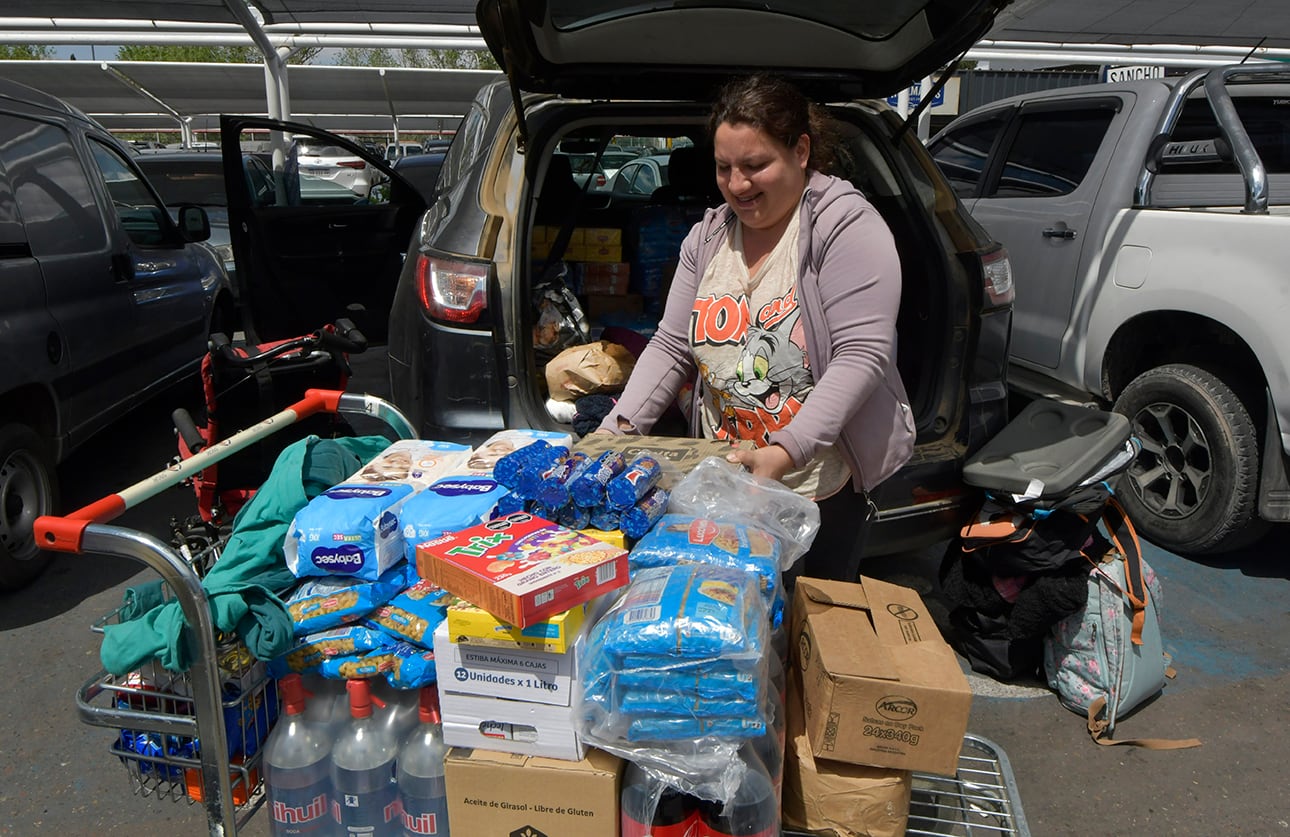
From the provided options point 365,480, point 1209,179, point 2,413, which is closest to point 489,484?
point 365,480

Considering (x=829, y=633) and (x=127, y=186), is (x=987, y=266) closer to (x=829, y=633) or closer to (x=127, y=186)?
(x=829, y=633)

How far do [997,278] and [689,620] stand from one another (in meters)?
2.17

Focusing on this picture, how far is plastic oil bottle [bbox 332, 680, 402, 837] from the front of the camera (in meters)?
1.61

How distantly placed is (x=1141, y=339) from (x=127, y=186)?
18.5ft

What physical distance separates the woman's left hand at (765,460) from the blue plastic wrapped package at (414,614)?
702 mm

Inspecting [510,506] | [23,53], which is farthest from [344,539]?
[23,53]

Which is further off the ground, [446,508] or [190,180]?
[190,180]

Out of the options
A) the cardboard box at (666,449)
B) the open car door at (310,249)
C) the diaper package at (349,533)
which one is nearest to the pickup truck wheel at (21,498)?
the open car door at (310,249)

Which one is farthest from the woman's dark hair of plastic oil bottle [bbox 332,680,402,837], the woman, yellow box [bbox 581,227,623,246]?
yellow box [bbox 581,227,623,246]

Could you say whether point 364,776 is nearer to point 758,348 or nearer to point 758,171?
point 758,348

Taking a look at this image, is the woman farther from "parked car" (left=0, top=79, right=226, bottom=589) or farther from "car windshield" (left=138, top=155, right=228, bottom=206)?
"car windshield" (left=138, top=155, right=228, bottom=206)

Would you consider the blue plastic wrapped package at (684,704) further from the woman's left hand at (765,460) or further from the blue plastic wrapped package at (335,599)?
the woman's left hand at (765,460)

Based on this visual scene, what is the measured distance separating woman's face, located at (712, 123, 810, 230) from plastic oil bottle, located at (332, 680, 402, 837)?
1335 mm

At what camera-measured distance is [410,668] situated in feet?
5.17
